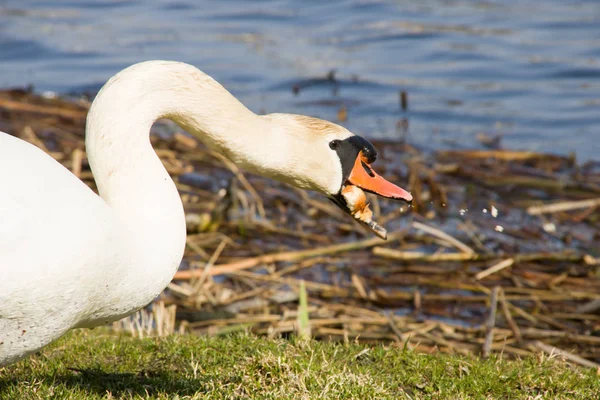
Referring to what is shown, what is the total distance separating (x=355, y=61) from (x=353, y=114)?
2317mm

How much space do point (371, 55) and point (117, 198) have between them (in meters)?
11.9

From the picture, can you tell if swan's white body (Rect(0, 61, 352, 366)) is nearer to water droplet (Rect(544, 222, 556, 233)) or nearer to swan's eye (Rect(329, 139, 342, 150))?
swan's eye (Rect(329, 139, 342, 150))

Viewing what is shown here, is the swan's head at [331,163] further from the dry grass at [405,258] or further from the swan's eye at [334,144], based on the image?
the dry grass at [405,258]

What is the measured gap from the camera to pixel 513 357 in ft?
20.3

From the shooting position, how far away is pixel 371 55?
15.2 m

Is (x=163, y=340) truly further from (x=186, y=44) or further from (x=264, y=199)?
(x=186, y=44)

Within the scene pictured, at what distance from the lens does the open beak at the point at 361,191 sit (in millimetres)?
3881

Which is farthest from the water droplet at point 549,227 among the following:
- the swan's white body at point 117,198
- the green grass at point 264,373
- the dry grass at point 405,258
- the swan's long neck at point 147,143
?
the swan's long neck at point 147,143

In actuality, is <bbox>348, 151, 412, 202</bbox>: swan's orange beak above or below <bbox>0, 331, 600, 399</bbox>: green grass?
above

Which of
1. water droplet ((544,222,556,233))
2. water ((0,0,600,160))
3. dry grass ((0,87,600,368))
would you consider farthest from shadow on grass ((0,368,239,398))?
water ((0,0,600,160))

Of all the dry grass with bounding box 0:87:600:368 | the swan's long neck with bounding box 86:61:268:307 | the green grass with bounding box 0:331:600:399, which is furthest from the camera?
the dry grass with bounding box 0:87:600:368

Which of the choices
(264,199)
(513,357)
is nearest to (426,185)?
(264,199)

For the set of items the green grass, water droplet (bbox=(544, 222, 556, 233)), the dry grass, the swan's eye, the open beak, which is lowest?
water droplet (bbox=(544, 222, 556, 233))

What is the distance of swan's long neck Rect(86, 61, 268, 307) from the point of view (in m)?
3.61
